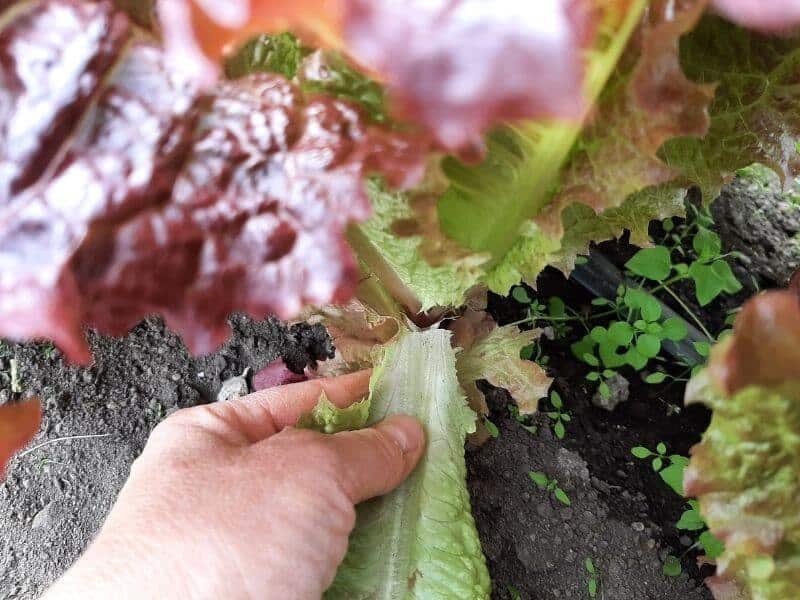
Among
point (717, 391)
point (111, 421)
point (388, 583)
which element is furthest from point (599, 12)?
point (111, 421)

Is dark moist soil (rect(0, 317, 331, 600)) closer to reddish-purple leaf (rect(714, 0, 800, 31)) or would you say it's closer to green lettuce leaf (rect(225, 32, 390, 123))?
green lettuce leaf (rect(225, 32, 390, 123))

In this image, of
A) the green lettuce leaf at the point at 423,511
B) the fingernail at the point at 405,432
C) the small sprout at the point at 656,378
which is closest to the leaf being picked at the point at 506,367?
the green lettuce leaf at the point at 423,511

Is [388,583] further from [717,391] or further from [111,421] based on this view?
[111,421]

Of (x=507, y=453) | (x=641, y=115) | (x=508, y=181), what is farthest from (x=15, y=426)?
(x=507, y=453)

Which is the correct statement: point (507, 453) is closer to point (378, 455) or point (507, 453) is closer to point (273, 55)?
point (378, 455)

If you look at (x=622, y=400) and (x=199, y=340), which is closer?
(x=199, y=340)
